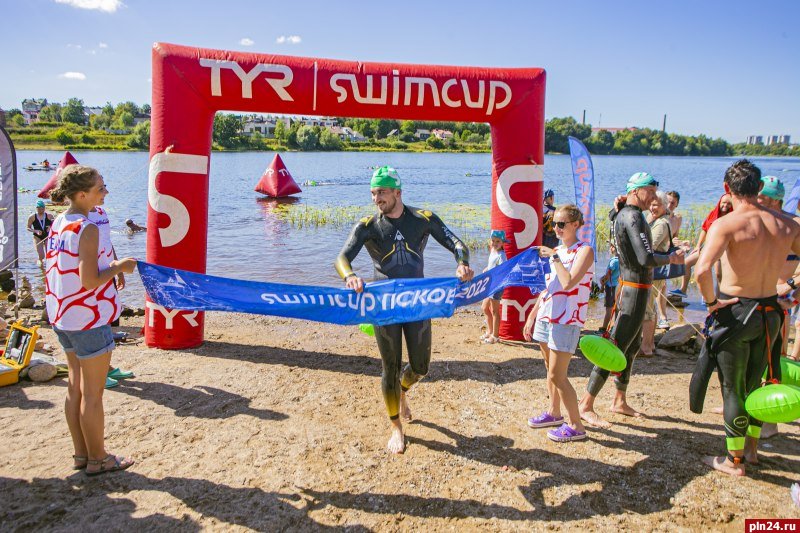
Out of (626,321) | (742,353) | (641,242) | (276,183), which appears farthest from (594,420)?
(276,183)

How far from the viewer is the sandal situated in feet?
12.5

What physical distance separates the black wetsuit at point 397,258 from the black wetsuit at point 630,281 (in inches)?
55.4

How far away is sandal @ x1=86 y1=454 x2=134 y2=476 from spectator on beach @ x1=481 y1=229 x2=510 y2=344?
4460 millimetres

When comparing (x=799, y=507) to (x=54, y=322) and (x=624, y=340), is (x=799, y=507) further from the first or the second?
(x=54, y=322)

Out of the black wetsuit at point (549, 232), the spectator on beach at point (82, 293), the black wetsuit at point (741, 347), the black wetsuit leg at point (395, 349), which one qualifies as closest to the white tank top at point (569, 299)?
the black wetsuit at point (741, 347)

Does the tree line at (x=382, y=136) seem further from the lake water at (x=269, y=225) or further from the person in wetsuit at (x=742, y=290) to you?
the person in wetsuit at (x=742, y=290)

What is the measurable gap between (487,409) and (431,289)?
60.2 inches

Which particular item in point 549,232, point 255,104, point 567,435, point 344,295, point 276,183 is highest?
point 255,104

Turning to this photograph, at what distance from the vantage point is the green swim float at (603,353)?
4.29 m

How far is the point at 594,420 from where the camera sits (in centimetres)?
475

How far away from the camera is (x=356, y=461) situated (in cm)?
414

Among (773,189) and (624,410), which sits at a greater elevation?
(773,189)

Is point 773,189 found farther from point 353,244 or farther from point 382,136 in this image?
point 382,136

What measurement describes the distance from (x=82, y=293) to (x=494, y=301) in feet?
16.8
